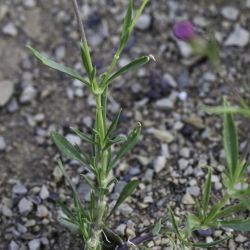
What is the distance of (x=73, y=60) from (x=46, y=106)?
0.84 feet

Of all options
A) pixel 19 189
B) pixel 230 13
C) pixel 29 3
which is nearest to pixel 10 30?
pixel 29 3

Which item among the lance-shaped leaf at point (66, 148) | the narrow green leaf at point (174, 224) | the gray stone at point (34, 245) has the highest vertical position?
the lance-shaped leaf at point (66, 148)

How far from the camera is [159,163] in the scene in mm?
2016

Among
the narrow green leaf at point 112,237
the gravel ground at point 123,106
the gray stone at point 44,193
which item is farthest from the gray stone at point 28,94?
the narrow green leaf at point 112,237

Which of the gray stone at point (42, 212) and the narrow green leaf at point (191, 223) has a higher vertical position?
the narrow green leaf at point (191, 223)

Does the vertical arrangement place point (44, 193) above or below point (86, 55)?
below

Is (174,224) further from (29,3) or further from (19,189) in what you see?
(29,3)

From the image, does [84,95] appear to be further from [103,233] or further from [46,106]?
[103,233]

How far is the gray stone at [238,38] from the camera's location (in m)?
2.40

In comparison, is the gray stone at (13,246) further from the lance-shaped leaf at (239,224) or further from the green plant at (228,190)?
the lance-shaped leaf at (239,224)

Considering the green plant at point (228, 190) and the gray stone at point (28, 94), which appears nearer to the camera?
the green plant at point (228, 190)

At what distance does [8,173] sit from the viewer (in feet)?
6.73

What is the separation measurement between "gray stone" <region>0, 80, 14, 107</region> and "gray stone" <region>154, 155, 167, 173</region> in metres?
0.64

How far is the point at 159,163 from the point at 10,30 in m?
0.94
